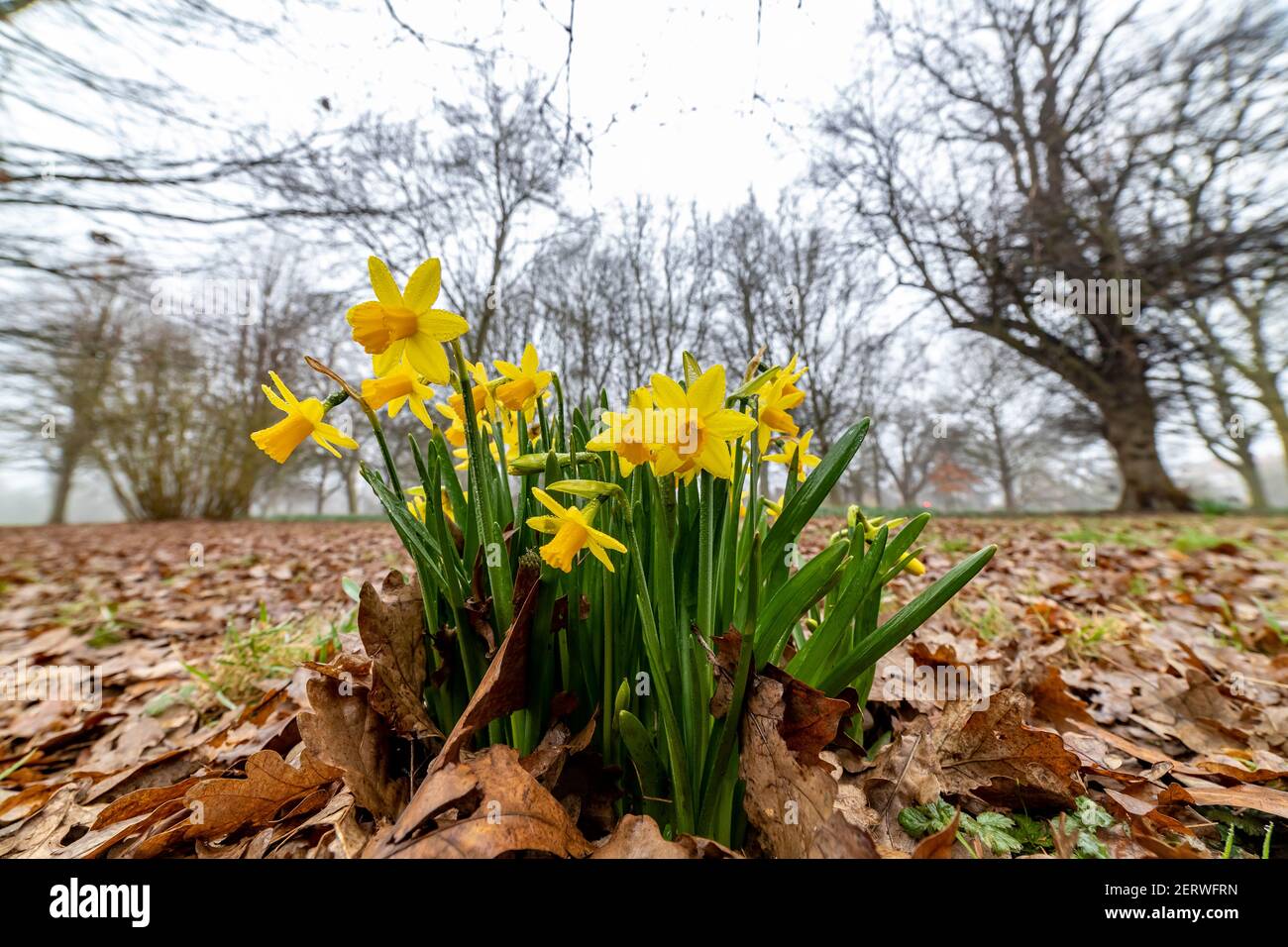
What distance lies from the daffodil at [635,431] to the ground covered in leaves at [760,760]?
29 centimetres

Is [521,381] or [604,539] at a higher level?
[521,381]

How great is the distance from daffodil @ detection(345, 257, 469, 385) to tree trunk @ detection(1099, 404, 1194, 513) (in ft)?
36.0

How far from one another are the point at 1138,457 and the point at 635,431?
11.5 meters

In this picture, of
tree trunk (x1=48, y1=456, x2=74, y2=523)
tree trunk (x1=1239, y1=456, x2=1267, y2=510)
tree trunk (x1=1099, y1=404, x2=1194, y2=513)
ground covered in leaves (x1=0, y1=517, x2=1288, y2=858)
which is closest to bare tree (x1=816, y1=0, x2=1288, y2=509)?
tree trunk (x1=1099, y1=404, x2=1194, y2=513)

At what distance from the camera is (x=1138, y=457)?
8.94m

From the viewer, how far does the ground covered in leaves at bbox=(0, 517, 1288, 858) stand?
66cm

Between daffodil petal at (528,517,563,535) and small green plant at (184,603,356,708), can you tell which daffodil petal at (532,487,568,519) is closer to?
daffodil petal at (528,517,563,535)

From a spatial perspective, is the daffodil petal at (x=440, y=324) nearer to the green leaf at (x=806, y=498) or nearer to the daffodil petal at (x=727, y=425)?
the daffodil petal at (x=727, y=425)

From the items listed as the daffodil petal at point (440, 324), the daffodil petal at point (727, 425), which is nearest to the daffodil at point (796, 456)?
the daffodil petal at point (727, 425)

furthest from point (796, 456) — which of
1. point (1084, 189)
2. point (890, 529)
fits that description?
point (1084, 189)

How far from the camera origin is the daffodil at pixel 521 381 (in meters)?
0.86

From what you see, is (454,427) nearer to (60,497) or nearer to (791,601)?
(791,601)

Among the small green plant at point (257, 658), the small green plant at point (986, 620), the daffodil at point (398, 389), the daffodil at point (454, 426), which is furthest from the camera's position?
the small green plant at point (986, 620)

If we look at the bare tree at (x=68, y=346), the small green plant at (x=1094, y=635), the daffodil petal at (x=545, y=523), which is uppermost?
the bare tree at (x=68, y=346)
